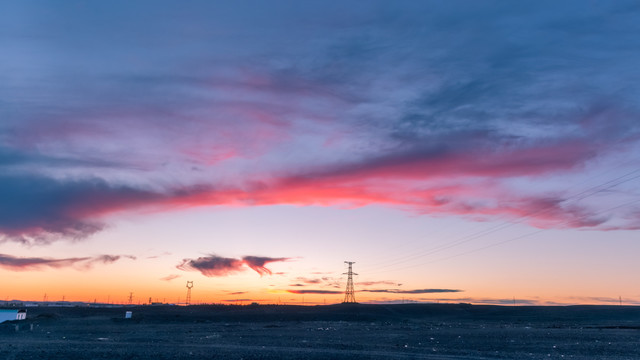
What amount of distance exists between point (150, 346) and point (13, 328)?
4654 centimetres

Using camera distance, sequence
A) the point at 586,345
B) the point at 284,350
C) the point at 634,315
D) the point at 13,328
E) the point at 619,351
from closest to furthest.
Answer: the point at 284,350, the point at 619,351, the point at 586,345, the point at 13,328, the point at 634,315

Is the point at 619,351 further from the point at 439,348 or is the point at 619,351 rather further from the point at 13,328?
the point at 13,328

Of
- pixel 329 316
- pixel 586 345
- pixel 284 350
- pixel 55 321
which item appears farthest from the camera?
pixel 329 316

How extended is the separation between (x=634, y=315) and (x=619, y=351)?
156013mm

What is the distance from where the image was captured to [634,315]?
188 meters

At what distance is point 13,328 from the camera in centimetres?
8919

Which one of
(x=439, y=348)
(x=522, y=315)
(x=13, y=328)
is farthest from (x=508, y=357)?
(x=522, y=315)

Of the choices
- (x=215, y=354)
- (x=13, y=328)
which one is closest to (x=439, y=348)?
(x=215, y=354)

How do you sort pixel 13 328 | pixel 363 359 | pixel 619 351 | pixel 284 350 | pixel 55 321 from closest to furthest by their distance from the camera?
pixel 363 359
pixel 284 350
pixel 619 351
pixel 13 328
pixel 55 321

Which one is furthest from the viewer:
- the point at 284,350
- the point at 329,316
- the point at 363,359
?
the point at 329,316

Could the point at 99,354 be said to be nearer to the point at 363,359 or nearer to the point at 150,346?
the point at 150,346

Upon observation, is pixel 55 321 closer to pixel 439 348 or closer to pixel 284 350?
pixel 284 350

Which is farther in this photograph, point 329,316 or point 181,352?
point 329,316

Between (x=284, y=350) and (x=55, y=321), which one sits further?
(x=55, y=321)
